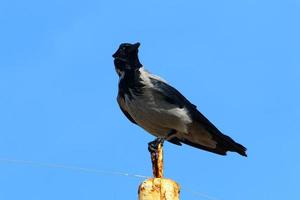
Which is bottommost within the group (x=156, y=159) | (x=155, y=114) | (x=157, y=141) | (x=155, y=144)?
(x=156, y=159)

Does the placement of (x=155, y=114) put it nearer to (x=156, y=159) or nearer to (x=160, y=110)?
(x=160, y=110)

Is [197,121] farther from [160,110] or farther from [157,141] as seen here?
[157,141]

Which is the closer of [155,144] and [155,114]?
[155,144]

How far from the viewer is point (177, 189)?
18.2ft

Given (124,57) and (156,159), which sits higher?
(124,57)

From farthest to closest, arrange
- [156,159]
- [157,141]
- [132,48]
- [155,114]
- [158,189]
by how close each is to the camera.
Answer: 1. [132,48]
2. [155,114]
3. [157,141]
4. [156,159]
5. [158,189]

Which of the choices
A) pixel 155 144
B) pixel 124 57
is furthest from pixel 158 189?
pixel 124 57

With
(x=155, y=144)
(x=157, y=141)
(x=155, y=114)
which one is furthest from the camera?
(x=155, y=114)

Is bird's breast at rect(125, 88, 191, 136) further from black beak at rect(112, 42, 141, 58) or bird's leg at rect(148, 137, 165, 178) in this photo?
bird's leg at rect(148, 137, 165, 178)

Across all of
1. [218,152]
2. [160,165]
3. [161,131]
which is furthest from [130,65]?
[160,165]

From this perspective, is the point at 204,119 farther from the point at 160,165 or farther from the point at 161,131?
the point at 160,165

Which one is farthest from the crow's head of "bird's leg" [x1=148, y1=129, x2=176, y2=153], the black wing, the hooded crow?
"bird's leg" [x1=148, y1=129, x2=176, y2=153]

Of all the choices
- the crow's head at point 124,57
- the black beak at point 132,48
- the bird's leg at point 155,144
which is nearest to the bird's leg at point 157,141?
the bird's leg at point 155,144

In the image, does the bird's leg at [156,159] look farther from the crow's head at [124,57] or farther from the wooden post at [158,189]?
the crow's head at [124,57]
